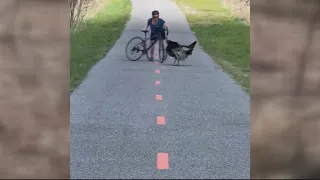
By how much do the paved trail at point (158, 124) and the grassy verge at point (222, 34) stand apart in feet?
2.19

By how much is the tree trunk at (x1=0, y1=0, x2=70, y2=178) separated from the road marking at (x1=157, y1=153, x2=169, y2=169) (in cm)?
199

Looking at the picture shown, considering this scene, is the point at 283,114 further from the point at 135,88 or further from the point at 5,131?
the point at 135,88

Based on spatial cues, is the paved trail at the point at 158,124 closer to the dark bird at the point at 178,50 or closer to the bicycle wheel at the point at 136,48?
the dark bird at the point at 178,50

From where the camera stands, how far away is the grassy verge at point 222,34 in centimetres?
1283

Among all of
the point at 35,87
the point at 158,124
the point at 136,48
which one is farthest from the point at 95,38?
the point at 35,87

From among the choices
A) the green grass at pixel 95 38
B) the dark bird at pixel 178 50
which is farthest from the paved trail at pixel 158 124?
the dark bird at pixel 178 50

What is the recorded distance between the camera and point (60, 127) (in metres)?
3.38

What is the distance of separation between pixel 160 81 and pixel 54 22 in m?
7.29

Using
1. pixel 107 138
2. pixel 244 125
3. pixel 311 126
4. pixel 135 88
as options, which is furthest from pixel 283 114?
pixel 135 88

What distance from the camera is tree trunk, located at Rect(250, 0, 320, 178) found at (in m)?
3.44

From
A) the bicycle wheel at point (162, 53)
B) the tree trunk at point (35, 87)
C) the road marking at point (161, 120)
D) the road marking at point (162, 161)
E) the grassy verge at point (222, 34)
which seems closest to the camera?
the tree trunk at point (35, 87)

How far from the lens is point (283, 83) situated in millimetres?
3471

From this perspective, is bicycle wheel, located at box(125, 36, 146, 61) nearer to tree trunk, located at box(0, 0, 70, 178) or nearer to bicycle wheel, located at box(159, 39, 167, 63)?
bicycle wheel, located at box(159, 39, 167, 63)

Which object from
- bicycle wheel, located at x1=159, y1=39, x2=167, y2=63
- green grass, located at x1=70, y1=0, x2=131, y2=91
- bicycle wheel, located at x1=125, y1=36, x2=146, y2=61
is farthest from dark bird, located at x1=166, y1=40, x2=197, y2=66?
green grass, located at x1=70, y1=0, x2=131, y2=91
